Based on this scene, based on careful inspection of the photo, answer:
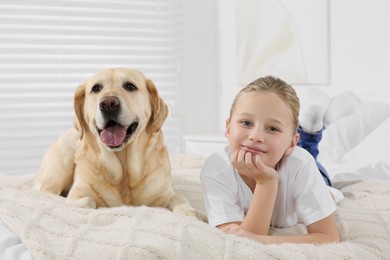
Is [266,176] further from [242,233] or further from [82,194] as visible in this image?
[82,194]

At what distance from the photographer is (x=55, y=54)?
15.3ft

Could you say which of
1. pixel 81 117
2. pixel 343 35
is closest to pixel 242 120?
pixel 81 117

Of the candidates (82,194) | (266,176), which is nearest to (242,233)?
(266,176)

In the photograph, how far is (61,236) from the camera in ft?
3.78

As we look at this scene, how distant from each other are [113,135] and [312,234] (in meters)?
0.79

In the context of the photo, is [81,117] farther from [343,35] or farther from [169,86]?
[169,86]

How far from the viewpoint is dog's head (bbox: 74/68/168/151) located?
5.95ft

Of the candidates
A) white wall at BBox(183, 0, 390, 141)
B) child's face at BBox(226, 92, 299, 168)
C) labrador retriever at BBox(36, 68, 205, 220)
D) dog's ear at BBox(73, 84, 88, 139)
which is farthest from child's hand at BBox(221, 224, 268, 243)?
white wall at BBox(183, 0, 390, 141)

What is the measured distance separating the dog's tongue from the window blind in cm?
294

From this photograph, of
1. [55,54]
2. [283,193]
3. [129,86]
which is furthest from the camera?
[55,54]

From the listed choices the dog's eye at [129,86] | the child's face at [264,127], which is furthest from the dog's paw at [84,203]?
the child's face at [264,127]

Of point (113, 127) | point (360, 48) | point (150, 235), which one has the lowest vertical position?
point (150, 235)

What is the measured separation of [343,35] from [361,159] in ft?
4.70

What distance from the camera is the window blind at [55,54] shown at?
14.9ft
